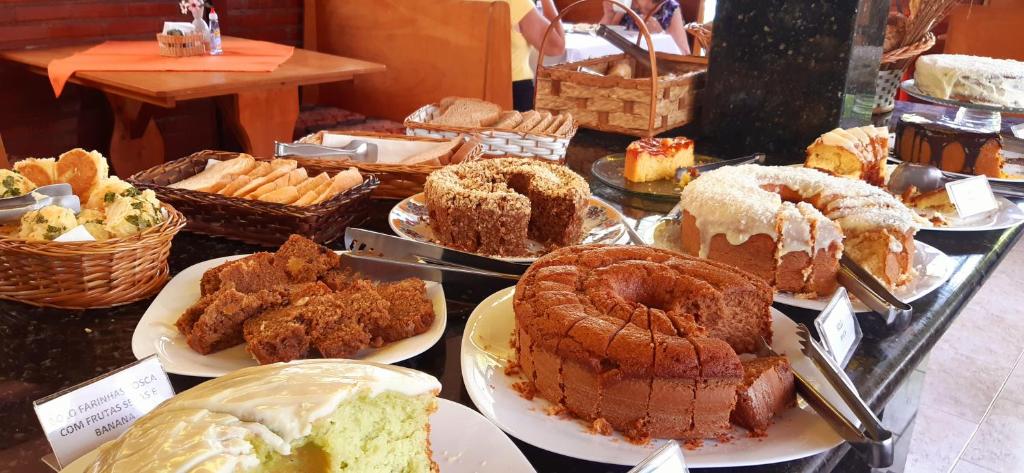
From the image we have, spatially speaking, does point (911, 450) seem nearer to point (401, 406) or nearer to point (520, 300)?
point (520, 300)

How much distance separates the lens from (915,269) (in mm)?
1422

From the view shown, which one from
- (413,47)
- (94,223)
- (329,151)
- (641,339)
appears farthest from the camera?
(413,47)

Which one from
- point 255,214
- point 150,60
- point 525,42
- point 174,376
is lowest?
point 174,376

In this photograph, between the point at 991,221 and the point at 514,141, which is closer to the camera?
the point at 991,221

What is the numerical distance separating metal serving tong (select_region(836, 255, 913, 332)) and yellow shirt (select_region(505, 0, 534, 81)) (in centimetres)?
297

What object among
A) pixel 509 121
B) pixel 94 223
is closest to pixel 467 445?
pixel 94 223

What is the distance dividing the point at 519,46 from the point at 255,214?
294cm

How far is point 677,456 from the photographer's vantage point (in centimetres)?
75

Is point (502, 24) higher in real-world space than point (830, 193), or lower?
higher

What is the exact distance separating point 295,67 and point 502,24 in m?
0.96

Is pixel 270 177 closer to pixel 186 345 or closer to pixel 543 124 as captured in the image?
pixel 186 345

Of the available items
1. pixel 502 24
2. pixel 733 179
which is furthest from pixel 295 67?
pixel 733 179

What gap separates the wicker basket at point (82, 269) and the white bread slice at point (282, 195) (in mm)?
245

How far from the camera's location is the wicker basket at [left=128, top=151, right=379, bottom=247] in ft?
4.55
